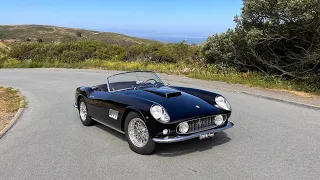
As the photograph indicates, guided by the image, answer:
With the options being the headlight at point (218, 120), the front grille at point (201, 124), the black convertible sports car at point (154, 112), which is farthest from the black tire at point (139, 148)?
the headlight at point (218, 120)

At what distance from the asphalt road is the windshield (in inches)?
38.4

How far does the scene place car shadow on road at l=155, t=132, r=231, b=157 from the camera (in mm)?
5494

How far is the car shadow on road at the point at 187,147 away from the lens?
18.0 feet

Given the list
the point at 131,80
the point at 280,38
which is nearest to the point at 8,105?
the point at 131,80

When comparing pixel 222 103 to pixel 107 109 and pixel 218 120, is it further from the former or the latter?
pixel 107 109

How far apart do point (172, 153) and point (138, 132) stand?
2.17 feet

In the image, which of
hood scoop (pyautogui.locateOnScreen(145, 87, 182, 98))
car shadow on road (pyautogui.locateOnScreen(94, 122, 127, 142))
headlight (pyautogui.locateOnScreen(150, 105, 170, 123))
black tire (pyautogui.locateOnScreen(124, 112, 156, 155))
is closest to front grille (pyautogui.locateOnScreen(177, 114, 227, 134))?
headlight (pyautogui.locateOnScreen(150, 105, 170, 123))

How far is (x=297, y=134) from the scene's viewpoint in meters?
6.40

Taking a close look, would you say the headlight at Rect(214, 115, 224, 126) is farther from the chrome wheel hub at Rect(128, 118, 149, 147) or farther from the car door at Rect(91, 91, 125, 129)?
the car door at Rect(91, 91, 125, 129)

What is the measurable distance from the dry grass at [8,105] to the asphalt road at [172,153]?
0.50 metres

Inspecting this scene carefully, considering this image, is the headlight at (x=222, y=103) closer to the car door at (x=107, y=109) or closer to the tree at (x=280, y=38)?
the car door at (x=107, y=109)

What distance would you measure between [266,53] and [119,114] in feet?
33.1

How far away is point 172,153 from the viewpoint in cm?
547

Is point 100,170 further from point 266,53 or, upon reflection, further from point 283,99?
point 266,53
